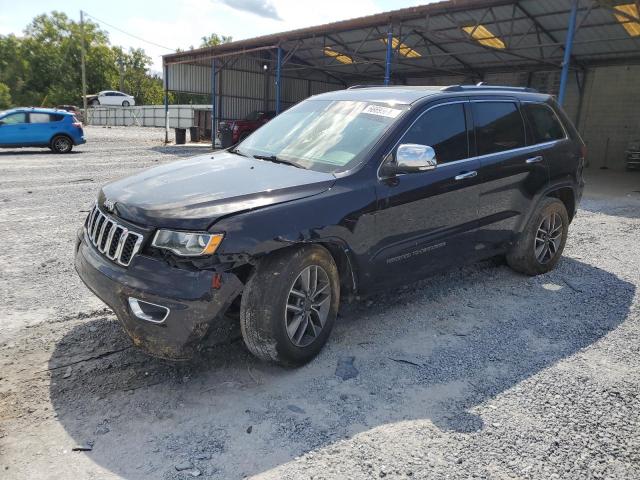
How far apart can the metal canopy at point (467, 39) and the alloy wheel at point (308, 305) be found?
12475mm

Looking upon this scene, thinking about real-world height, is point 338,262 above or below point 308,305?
above

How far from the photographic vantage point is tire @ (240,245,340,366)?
9.46 ft

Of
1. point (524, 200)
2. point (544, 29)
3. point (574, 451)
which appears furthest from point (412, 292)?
point (544, 29)

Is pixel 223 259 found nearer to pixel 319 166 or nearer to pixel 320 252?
pixel 320 252

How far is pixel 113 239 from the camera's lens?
2975 mm

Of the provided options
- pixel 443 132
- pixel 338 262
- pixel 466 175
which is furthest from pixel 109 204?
pixel 466 175

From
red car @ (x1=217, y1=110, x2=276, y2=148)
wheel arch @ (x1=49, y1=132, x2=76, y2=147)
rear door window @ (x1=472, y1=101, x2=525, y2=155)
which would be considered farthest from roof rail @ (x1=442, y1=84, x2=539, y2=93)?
wheel arch @ (x1=49, y1=132, x2=76, y2=147)

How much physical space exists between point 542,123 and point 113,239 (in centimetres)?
425

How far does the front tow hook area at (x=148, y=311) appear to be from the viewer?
2682mm

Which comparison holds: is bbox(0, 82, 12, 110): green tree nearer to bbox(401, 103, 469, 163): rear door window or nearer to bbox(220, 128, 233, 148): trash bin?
bbox(220, 128, 233, 148): trash bin

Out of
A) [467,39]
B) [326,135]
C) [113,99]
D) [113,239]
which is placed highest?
[113,99]

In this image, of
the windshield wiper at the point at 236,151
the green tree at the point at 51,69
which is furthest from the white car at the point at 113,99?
the windshield wiper at the point at 236,151

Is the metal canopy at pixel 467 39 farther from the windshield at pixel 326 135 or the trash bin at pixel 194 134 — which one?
the windshield at pixel 326 135

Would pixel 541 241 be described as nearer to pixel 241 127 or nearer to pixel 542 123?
pixel 542 123
